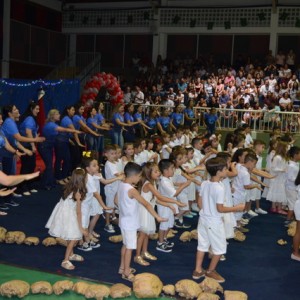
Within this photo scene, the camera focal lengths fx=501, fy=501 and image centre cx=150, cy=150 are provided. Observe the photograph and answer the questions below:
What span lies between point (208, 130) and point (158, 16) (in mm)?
9045

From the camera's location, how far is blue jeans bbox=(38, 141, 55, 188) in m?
9.10

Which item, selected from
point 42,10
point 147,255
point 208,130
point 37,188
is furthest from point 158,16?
point 147,255

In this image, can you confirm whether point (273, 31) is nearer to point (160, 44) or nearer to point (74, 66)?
point (160, 44)

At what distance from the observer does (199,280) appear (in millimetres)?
5422

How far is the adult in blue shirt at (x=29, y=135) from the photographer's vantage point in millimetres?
8492

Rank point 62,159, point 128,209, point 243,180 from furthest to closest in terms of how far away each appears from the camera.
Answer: point 62,159
point 243,180
point 128,209

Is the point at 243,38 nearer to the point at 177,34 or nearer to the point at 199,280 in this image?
the point at 177,34

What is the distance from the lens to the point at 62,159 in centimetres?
966

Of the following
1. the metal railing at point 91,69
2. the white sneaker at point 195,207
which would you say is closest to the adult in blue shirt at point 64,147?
the white sneaker at point 195,207

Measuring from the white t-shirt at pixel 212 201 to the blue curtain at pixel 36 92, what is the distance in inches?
312

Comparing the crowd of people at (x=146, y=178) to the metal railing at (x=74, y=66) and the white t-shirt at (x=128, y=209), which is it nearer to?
the white t-shirt at (x=128, y=209)

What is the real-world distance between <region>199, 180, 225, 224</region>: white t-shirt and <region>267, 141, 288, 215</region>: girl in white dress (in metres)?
3.17

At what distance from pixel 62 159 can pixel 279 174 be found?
160 inches

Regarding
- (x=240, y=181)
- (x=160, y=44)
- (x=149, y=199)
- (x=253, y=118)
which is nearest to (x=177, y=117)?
(x=253, y=118)
